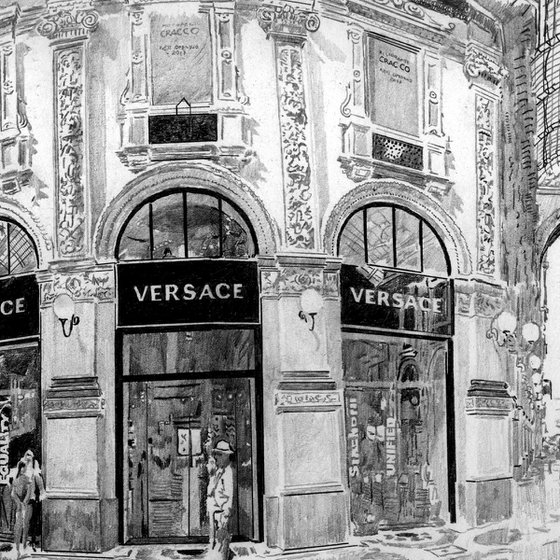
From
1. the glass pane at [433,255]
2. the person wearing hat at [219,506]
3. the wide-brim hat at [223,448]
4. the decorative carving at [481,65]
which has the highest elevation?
the decorative carving at [481,65]

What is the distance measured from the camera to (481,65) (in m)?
5.54

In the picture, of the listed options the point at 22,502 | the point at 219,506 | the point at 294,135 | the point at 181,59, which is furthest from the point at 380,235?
the point at 22,502

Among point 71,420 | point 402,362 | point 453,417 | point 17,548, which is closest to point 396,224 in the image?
point 402,362

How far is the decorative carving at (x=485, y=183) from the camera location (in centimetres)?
554

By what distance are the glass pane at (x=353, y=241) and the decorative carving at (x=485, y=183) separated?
29.4 inches

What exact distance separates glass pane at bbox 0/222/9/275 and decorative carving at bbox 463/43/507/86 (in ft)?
8.56

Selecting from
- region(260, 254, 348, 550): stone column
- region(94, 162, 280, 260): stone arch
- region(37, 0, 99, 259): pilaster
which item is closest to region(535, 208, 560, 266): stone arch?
region(260, 254, 348, 550): stone column

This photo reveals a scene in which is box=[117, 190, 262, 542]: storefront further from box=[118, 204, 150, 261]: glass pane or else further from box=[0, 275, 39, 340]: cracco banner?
box=[0, 275, 39, 340]: cracco banner

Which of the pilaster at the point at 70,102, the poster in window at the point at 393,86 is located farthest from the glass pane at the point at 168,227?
the poster in window at the point at 393,86

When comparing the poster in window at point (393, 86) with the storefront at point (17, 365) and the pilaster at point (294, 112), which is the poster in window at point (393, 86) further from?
the storefront at point (17, 365)

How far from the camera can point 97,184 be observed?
5000 mm

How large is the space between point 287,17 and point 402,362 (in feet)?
6.13

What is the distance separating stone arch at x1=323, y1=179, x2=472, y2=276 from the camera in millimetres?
5156

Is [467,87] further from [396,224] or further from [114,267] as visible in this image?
[114,267]
